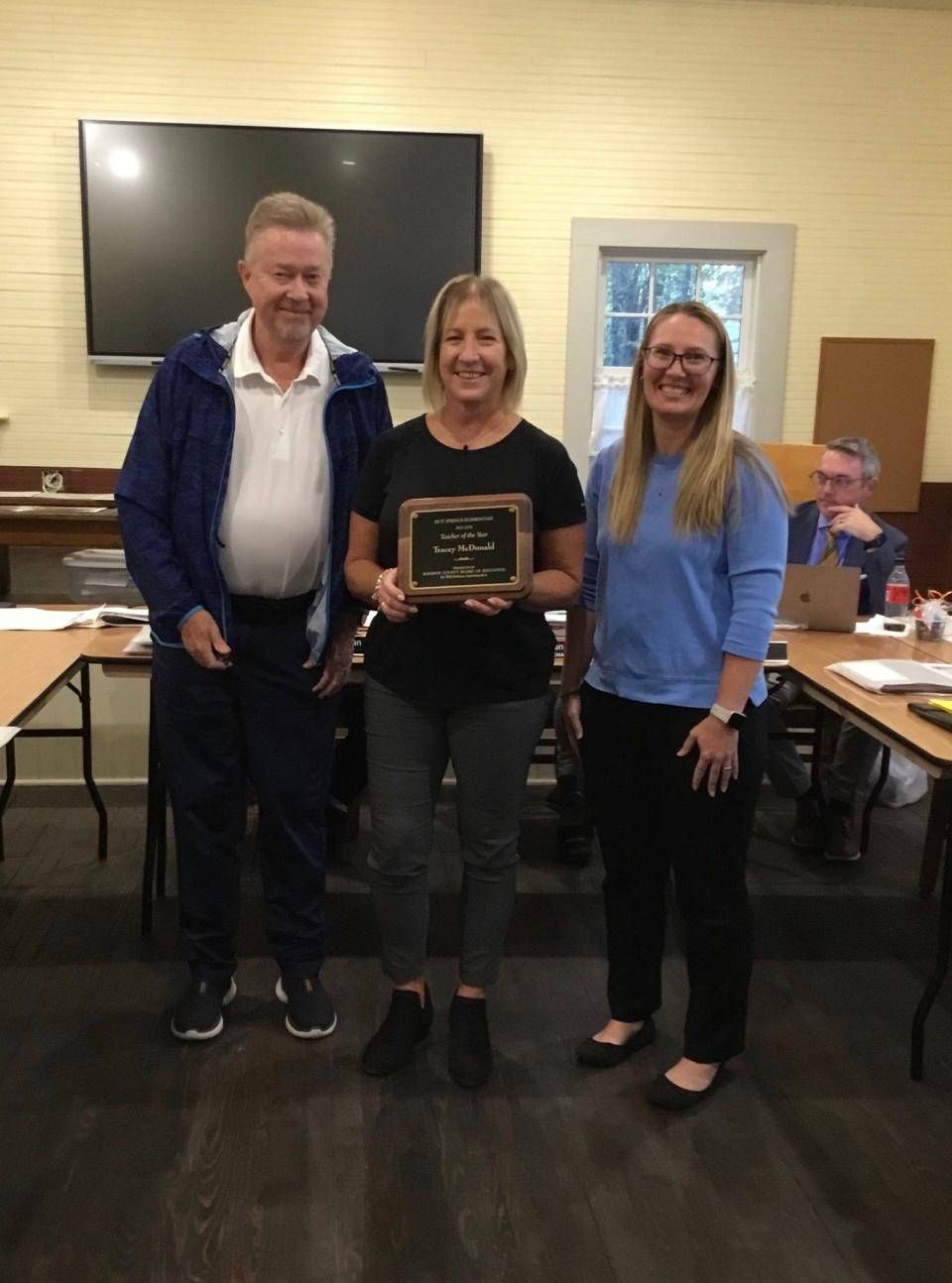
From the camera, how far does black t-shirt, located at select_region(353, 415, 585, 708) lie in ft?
5.94

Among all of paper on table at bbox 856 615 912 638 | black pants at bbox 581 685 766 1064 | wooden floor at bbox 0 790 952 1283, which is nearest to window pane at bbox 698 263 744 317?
paper on table at bbox 856 615 912 638

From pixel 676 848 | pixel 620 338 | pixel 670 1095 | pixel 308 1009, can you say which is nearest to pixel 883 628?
pixel 676 848

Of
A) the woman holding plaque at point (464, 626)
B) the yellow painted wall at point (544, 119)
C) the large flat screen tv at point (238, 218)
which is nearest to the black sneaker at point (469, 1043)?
the woman holding plaque at point (464, 626)

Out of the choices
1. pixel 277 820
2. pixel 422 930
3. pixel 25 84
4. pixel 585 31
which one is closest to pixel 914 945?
pixel 422 930

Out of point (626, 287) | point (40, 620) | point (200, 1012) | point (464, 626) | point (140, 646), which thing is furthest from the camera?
point (626, 287)

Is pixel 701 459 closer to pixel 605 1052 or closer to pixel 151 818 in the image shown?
pixel 605 1052

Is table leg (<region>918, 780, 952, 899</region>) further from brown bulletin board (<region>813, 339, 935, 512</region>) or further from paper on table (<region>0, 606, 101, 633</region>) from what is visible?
brown bulletin board (<region>813, 339, 935, 512</region>)

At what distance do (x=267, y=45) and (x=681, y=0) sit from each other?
2135 millimetres

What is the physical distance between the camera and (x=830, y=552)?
3.47 metres

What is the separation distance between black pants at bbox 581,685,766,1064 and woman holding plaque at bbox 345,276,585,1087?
0.16 metres

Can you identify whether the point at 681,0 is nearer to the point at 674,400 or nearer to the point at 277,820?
the point at 674,400

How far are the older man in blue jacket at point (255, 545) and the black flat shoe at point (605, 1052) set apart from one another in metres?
0.68

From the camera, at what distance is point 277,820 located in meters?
2.14

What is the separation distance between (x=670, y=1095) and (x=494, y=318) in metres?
1.48
